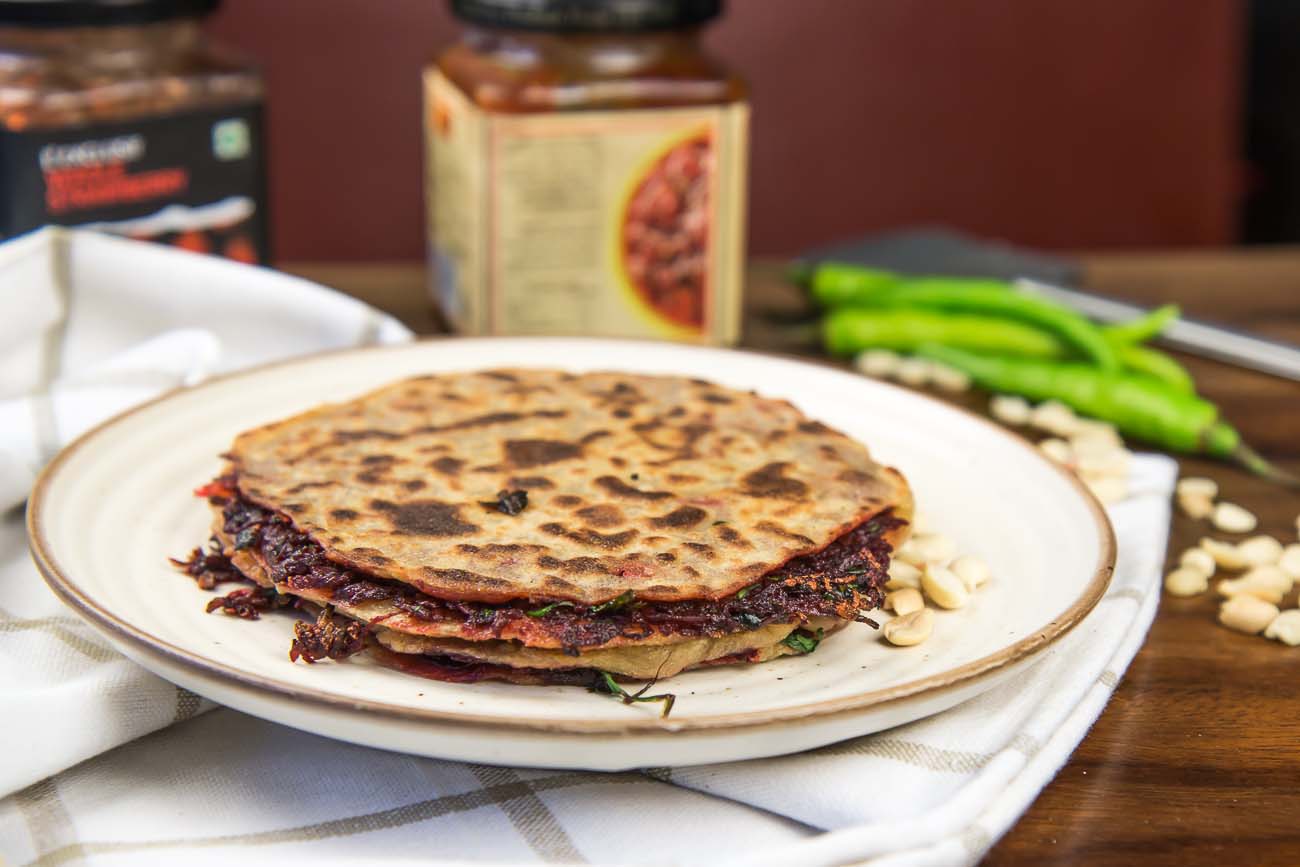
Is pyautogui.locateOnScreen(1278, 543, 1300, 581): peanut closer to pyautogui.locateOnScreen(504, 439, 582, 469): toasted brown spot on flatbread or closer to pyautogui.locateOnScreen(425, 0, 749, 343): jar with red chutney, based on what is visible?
pyautogui.locateOnScreen(504, 439, 582, 469): toasted brown spot on flatbread

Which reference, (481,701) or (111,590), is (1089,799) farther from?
(111,590)

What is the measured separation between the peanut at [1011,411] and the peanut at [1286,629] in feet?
2.54

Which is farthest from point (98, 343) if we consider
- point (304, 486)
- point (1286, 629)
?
point (1286, 629)

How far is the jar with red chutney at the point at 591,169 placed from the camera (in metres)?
2.40

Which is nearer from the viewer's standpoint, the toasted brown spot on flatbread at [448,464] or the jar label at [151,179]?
the toasted brown spot on flatbread at [448,464]

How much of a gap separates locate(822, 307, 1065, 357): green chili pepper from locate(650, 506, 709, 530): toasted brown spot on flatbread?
132cm

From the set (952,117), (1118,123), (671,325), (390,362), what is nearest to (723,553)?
(390,362)

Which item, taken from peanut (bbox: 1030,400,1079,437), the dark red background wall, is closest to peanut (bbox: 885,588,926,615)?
peanut (bbox: 1030,400,1079,437)

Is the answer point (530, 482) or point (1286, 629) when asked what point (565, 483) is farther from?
point (1286, 629)

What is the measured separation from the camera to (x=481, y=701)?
1.33 metres

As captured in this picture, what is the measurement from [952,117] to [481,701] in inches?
127

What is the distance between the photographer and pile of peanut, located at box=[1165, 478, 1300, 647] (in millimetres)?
1731

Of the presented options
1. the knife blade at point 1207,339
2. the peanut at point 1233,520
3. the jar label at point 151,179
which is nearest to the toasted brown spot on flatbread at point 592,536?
the peanut at point 1233,520

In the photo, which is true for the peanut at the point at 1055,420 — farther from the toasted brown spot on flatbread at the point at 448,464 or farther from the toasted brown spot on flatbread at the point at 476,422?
the toasted brown spot on flatbread at the point at 448,464
